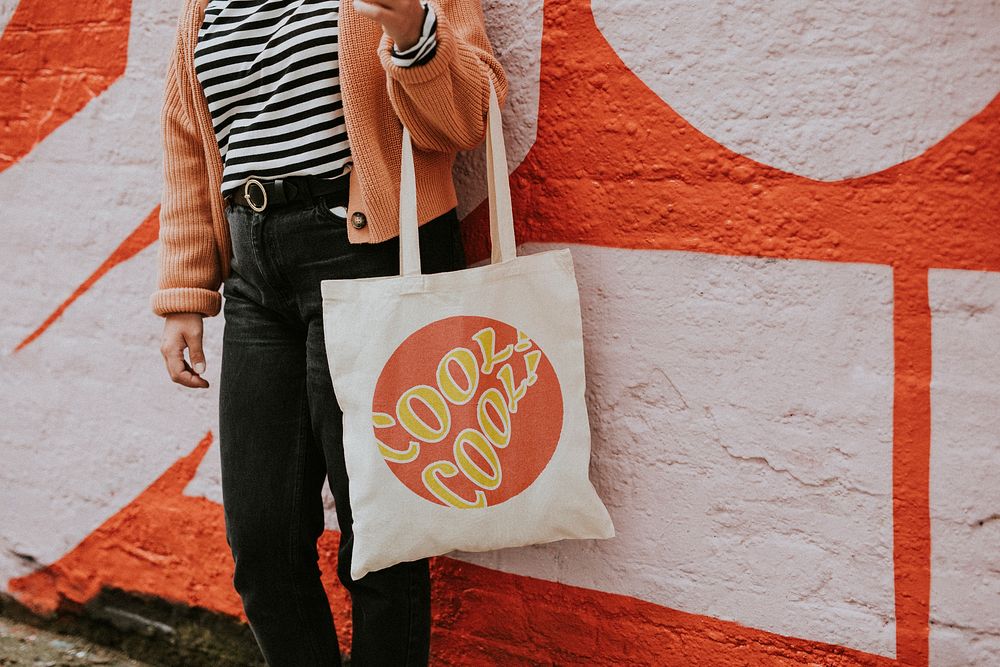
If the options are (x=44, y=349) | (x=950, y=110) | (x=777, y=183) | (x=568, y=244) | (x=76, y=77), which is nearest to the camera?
(x=950, y=110)

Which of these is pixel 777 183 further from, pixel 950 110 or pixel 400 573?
pixel 400 573

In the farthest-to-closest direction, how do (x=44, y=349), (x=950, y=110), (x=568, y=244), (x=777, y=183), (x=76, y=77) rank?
1. (x=44, y=349)
2. (x=76, y=77)
3. (x=568, y=244)
4. (x=777, y=183)
5. (x=950, y=110)

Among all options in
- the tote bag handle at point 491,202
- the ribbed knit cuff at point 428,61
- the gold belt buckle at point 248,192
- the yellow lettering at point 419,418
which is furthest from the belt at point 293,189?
the yellow lettering at point 419,418

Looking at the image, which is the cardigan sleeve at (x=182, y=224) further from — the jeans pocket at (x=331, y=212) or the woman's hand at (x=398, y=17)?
the woman's hand at (x=398, y=17)

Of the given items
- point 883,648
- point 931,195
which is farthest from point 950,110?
point 883,648

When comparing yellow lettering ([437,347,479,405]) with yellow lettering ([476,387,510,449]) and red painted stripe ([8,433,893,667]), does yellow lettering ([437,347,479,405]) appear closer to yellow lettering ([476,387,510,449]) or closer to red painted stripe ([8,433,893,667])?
yellow lettering ([476,387,510,449])

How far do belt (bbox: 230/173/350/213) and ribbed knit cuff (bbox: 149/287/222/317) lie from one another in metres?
0.29

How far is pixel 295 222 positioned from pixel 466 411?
1.35ft

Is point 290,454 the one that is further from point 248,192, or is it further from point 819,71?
point 819,71

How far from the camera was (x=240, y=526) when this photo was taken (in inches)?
61.8

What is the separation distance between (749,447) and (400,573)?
65 cm

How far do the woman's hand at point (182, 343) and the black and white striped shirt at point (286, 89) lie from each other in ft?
1.13

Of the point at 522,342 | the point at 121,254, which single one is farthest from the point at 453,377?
the point at 121,254

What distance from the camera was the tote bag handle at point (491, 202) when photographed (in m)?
1.39
